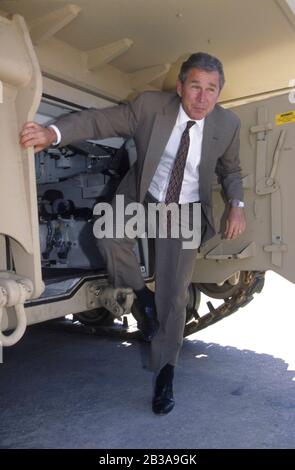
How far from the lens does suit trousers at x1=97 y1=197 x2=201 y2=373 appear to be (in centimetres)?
285

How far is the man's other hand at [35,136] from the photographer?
7.15 ft

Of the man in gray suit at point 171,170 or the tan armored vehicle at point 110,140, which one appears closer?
the tan armored vehicle at point 110,140

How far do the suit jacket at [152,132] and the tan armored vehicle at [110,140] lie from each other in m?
0.32

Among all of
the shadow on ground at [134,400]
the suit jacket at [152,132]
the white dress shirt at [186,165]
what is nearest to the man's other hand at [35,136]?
the suit jacket at [152,132]

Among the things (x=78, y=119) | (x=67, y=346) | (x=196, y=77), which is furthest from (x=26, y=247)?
(x=67, y=346)

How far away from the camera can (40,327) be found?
516 centimetres

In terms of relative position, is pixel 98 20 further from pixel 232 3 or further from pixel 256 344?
pixel 256 344

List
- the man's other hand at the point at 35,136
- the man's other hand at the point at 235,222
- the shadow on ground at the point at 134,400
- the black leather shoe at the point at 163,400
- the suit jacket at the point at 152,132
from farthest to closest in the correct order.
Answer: the man's other hand at the point at 235,222, the black leather shoe at the point at 163,400, the suit jacket at the point at 152,132, the shadow on ground at the point at 134,400, the man's other hand at the point at 35,136

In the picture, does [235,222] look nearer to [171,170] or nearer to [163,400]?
[171,170]

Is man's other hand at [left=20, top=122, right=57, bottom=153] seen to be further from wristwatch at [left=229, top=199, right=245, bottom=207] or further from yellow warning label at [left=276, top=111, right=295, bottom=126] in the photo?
yellow warning label at [left=276, top=111, right=295, bottom=126]

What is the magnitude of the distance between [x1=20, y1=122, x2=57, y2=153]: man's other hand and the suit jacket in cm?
22

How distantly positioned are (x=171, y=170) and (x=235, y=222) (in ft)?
1.67

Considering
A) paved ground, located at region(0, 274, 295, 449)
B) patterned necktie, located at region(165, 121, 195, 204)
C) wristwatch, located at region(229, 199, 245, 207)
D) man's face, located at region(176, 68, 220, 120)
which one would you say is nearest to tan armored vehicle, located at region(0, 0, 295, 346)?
wristwatch, located at region(229, 199, 245, 207)

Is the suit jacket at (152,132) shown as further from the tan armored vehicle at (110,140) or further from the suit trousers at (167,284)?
the tan armored vehicle at (110,140)
